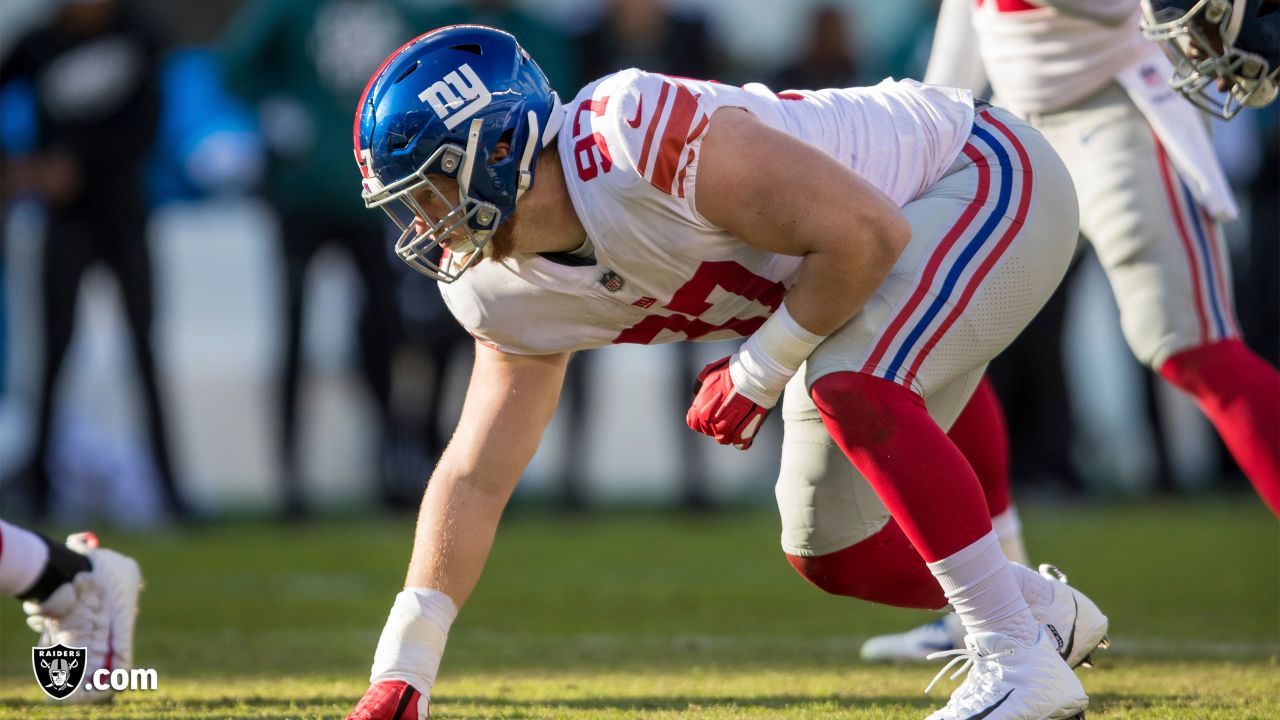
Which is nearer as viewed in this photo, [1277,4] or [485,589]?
[1277,4]

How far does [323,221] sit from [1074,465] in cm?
429

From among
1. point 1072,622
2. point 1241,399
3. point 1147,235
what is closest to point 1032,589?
point 1072,622

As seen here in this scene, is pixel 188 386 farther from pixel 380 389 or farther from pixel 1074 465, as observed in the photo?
pixel 1074 465

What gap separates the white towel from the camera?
390 centimetres

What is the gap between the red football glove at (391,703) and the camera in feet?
9.54

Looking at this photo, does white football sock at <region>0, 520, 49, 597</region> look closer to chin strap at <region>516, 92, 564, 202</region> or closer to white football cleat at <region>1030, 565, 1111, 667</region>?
chin strap at <region>516, 92, 564, 202</region>

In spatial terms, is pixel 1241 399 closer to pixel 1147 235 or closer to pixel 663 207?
pixel 1147 235

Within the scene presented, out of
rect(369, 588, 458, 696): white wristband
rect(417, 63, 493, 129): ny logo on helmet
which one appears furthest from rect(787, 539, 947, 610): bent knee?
rect(417, 63, 493, 129): ny logo on helmet

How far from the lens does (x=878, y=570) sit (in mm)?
3291

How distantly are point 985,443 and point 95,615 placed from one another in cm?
199

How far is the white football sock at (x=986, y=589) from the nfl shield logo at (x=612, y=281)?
2.46ft

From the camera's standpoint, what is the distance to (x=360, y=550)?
7254mm

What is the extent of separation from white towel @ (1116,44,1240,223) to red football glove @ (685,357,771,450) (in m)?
1.48

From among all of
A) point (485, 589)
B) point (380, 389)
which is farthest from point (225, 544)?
point (485, 589)
